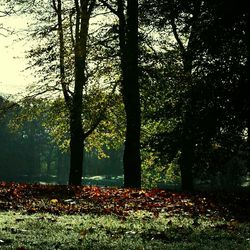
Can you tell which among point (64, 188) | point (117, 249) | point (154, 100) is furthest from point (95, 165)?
point (117, 249)

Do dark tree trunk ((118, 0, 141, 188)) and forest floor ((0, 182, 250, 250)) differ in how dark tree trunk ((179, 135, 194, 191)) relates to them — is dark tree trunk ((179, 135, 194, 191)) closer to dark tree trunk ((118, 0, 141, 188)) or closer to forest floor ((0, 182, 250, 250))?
dark tree trunk ((118, 0, 141, 188))

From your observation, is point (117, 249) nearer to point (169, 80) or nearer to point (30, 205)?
point (30, 205)

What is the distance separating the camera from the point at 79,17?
18.5m

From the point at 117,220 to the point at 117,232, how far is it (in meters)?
1.39

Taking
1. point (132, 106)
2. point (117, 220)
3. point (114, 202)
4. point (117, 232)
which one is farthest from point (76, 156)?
point (117, 232)

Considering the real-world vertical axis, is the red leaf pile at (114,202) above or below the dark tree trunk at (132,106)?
below

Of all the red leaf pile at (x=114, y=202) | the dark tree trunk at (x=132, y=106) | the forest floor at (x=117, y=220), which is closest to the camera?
the forest floor at (x=117, y=220)

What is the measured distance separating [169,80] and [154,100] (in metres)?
2.79

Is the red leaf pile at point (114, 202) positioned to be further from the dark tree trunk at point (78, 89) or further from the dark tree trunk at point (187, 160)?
the dark tree trunk at point (78, 89)

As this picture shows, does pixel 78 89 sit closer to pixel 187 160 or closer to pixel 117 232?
pixel 187 160

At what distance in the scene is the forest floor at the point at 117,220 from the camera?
647cm

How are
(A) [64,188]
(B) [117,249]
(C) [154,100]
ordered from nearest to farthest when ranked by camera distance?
(B) [117,249] < (A) [64,188] < (C) [154,100]

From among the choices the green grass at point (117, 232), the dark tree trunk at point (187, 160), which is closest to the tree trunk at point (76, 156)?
the dark tree trunk at point (187, 160)

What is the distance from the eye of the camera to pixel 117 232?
7.41m
